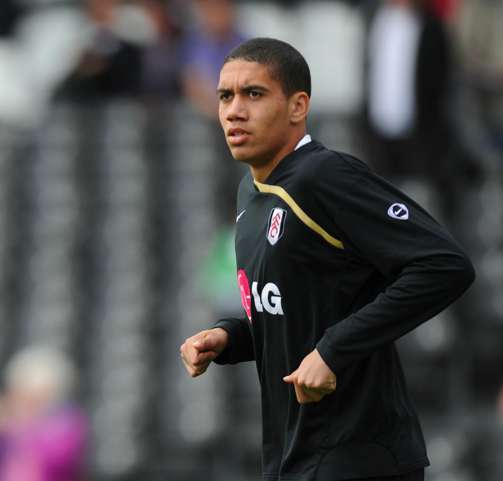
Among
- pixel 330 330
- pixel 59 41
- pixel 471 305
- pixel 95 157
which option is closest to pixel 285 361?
pixel 330 330

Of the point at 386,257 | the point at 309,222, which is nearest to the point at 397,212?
the point at 386,257

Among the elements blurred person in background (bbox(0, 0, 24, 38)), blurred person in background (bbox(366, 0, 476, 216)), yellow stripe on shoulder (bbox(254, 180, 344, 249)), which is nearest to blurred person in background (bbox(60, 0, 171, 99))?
blurred person in background (bbox(0, 0, 24, 38))

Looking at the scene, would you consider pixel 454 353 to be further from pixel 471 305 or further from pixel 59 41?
pixel 59 41

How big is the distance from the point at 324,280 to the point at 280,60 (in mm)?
575

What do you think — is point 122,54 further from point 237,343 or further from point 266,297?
point 266,297

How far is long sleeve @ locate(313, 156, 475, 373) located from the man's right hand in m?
0.45

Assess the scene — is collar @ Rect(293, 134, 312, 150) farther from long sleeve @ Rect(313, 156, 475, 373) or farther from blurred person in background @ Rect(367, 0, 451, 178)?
blurred person in background @ Rect(367, 0, 451, 178)

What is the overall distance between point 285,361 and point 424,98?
6378 millimetres

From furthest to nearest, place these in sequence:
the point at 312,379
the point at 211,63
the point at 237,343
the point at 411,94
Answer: the point at 211,63 < the point at 411,94 < the point at 237,343 < the point at 312,379

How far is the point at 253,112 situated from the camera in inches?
168

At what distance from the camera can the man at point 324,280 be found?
4.11 m

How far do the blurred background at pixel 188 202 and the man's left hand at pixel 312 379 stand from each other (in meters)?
4.59

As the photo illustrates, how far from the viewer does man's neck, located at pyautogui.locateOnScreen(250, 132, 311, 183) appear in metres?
4.34

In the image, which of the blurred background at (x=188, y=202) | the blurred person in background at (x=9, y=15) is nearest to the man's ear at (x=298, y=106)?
the blurred background at (x=188, y=202)
